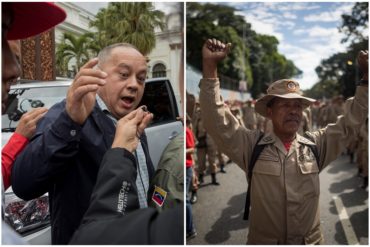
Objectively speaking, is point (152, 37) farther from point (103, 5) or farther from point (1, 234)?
point (1, 234)

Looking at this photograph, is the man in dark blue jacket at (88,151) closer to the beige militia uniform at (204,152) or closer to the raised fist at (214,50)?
the raised fist at (214,50)

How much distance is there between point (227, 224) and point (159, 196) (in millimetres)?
2435

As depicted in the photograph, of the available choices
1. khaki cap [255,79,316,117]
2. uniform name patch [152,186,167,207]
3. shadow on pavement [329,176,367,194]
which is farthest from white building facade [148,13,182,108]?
shadow on pavement [329,176,367,194]

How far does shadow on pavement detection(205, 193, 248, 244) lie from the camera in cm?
327

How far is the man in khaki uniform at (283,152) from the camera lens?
1607mm

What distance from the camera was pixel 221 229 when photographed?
3471 mm

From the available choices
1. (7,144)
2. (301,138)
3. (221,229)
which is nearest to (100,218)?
(7,144)

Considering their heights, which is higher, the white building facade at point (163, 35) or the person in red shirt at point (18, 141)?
the white building facade at point (163, 35)

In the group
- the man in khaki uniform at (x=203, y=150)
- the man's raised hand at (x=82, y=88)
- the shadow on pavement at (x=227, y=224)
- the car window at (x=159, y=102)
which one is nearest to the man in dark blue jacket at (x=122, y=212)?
the man's raised hand at (x=82, y=88)

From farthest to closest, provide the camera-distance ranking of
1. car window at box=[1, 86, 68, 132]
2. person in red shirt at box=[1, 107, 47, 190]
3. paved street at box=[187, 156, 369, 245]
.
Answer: paved street at box=[187, 156, 369, 245] < car window at box=[1, 86, 68, 132] < person in red shirt at box=[1, 107, 47, 190]

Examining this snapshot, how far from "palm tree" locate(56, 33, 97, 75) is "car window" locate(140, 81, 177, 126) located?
10.4 inches

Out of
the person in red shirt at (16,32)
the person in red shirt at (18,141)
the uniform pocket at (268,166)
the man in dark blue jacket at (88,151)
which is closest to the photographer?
the person in red shirt at (16,32)

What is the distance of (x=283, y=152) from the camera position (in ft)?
5.59

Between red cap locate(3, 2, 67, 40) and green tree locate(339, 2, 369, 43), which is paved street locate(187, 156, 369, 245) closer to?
green tree locate(339, 2, 369, 43)
